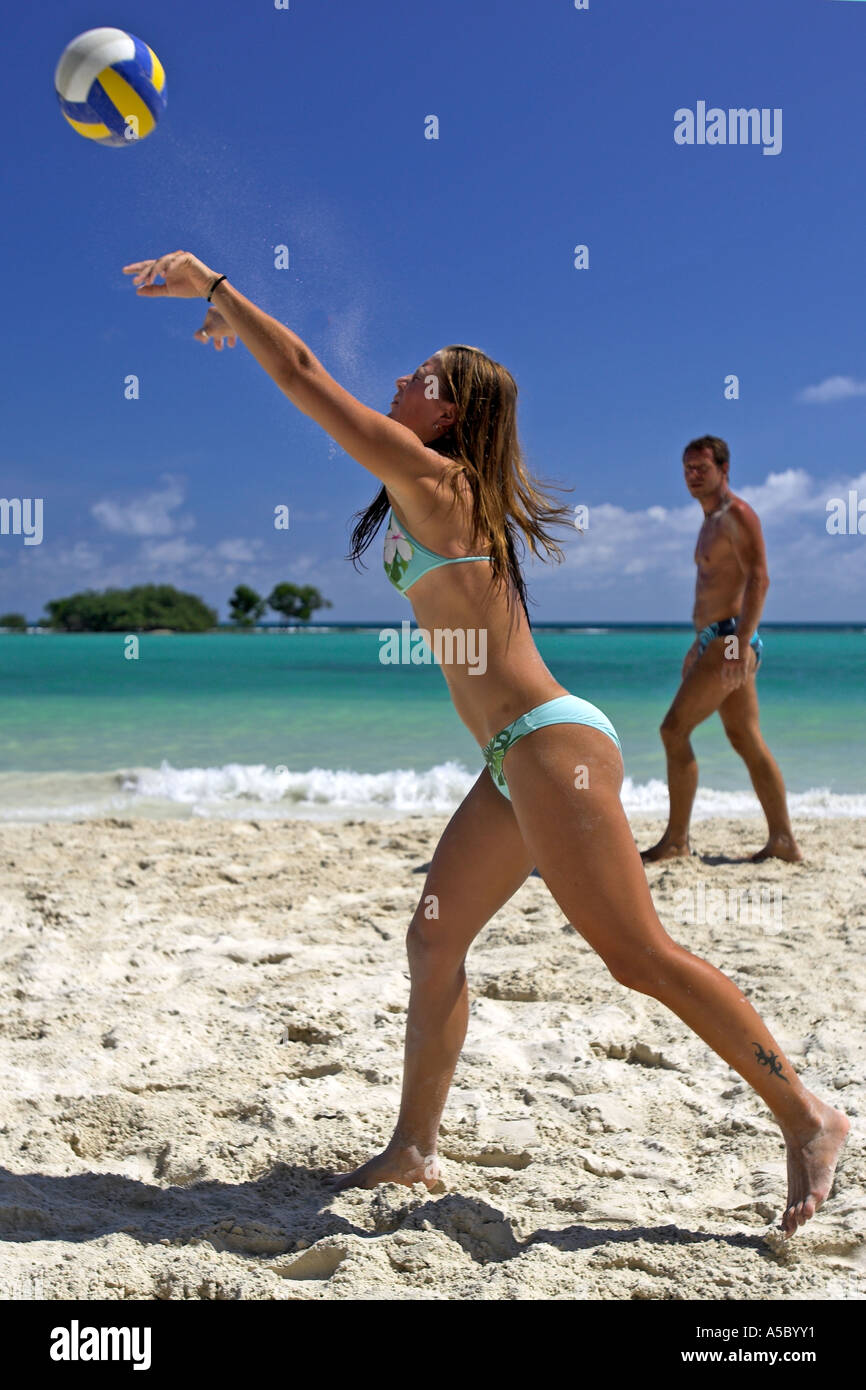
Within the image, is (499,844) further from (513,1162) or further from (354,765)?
(354,765)

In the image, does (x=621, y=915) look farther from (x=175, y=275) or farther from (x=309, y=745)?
(x=309, y=745)

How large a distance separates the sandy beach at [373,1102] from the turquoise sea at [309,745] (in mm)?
3567

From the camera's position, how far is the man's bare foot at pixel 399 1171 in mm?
2453

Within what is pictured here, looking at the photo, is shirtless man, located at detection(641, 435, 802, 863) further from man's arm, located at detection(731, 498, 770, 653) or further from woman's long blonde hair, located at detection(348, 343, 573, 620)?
woman's long blonde hair, located at detection(348, 343, 573, 620)

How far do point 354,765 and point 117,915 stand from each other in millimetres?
6375

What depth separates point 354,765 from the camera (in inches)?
432

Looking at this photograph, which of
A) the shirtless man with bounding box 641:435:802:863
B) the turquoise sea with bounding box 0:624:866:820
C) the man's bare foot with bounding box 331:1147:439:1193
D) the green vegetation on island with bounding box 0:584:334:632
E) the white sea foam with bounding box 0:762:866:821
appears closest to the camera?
the man's bare foot with bounding box 331:1147:439:1193

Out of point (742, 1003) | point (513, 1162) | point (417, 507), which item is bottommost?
point (513, 1162)

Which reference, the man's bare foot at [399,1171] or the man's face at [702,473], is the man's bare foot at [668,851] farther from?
the man's bare foot at [399,1171]

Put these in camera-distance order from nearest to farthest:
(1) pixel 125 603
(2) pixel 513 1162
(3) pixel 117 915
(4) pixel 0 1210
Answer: (4) pixel 0 1210 < (2) pixel 513 1162 < (3) pixel 117 915 < (1) pixel 125 603

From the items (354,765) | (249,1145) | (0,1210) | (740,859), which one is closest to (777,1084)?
(249,1145)

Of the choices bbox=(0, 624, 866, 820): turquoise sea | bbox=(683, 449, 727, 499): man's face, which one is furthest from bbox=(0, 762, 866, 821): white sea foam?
bbox=(683, 449, 727, 499): man's face

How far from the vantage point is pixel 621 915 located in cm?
208

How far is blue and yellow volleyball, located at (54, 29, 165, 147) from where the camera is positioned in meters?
2.99
